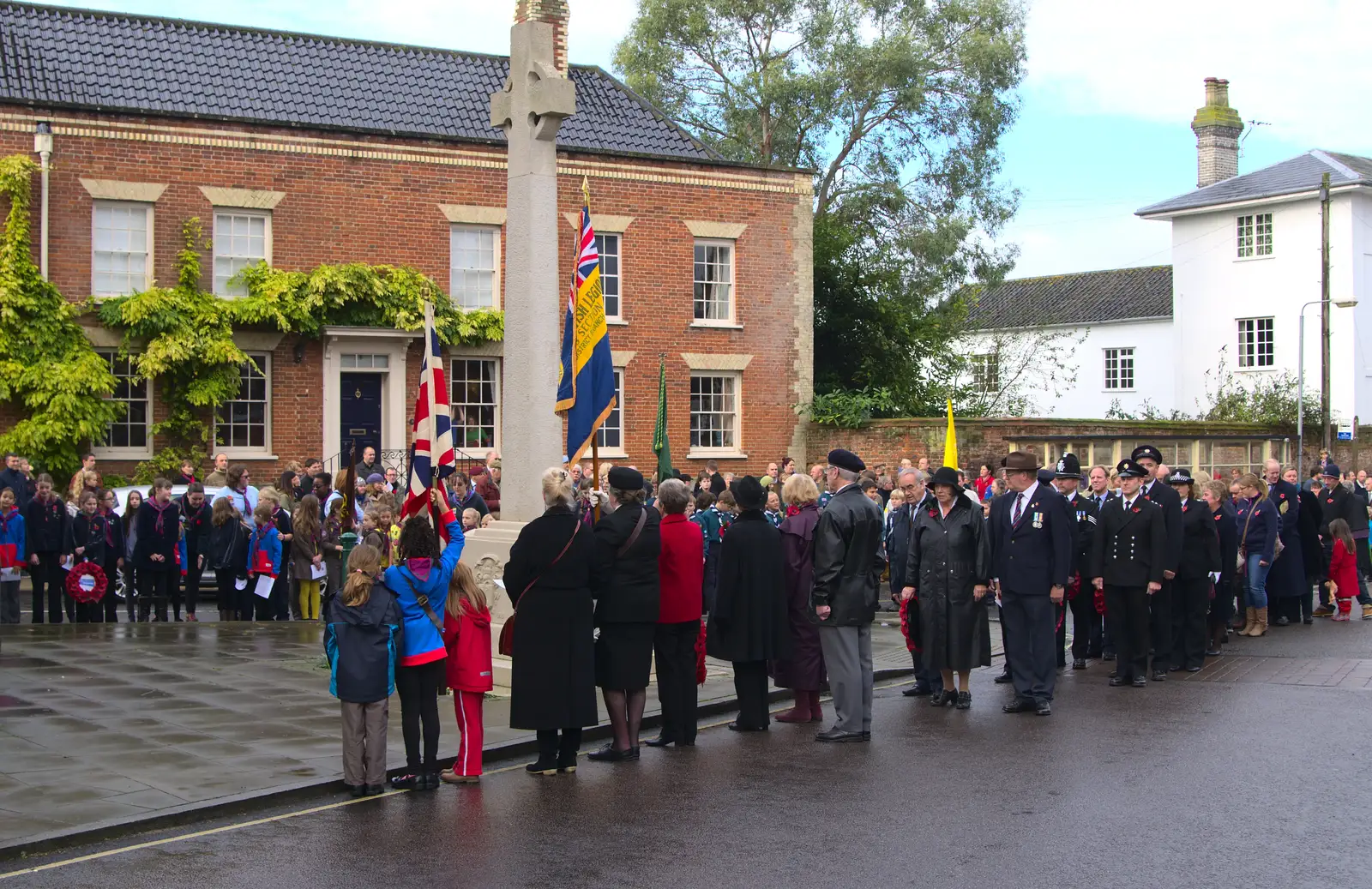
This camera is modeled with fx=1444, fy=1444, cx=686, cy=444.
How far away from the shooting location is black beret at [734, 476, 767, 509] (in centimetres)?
1082

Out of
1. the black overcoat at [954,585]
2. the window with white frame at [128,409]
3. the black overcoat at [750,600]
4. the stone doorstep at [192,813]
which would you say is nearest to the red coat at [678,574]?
the black overcoat at [750,600]

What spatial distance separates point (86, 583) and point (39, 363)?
7.95 metres

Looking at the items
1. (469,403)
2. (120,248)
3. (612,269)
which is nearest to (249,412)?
(120,248)

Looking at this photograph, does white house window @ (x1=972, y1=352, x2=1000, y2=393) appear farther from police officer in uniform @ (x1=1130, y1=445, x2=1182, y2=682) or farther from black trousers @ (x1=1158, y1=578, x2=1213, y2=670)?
police officer in uniform @ (x1=1130, y1=445, x2=1182, y2=682)

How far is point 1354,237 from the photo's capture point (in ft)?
140

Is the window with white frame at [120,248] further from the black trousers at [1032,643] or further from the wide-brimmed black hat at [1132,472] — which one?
the black trousers at [1032,643]

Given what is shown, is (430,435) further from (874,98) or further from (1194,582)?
(874,98)

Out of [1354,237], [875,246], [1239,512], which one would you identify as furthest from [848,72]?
[1239,512]

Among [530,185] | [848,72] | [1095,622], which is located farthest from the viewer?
[848,72]

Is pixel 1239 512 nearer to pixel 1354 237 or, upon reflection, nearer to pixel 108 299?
pixel 108 299

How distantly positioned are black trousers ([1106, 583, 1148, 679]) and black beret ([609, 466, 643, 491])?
17.9ft

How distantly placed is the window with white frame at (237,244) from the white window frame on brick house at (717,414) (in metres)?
8.79

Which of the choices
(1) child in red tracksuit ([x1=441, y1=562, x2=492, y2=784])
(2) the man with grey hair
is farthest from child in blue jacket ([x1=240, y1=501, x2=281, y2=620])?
(2) the man with grey hair

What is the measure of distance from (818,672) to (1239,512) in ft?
27.8
